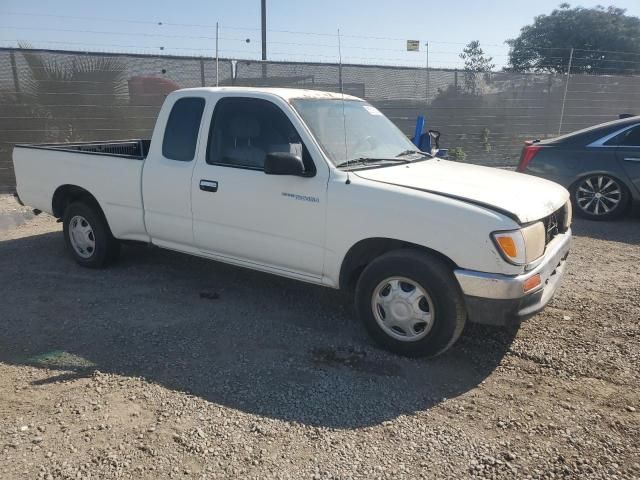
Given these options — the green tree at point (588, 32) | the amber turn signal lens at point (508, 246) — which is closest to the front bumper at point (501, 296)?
the amber turn signal lens at point (508, 246)

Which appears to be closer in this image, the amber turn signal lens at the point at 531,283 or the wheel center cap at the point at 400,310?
the amber turn signal lens at the point at 531,283

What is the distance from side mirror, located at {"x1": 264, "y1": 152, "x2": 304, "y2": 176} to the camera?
4000 mm

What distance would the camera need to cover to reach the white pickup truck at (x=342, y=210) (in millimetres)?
3562

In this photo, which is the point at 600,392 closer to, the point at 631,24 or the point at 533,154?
the point at 533,154

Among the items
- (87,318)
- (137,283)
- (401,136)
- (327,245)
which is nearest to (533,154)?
(401,136)

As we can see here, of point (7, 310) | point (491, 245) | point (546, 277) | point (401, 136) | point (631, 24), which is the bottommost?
point (7, 310)

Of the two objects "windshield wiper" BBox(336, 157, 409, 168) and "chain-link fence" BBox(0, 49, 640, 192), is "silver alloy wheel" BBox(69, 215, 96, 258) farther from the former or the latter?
"chain-link fence" BBox(0, 49, 640, 192)

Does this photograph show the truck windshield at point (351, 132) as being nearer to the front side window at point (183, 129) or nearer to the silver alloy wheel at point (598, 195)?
the front side window at point (183, 129)

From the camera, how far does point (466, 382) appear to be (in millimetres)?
3627

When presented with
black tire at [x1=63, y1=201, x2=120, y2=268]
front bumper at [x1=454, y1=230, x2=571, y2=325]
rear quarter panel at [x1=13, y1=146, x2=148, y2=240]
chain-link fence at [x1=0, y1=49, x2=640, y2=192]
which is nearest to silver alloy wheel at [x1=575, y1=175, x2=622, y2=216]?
front bumper at [x1=454, y1=230, x2=571, y2=325]

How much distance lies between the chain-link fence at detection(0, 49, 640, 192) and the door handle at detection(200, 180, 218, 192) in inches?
272

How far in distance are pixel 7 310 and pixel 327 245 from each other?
9.61ft

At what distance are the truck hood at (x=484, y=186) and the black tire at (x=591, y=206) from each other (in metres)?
3.98

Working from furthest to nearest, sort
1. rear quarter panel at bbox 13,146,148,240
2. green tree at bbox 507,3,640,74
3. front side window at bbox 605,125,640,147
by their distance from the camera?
green tree at bbox 507,3,640,74 → front side window at bbox 605,125,640,147 → rear quarter panel at bbox 13,146,148,240
